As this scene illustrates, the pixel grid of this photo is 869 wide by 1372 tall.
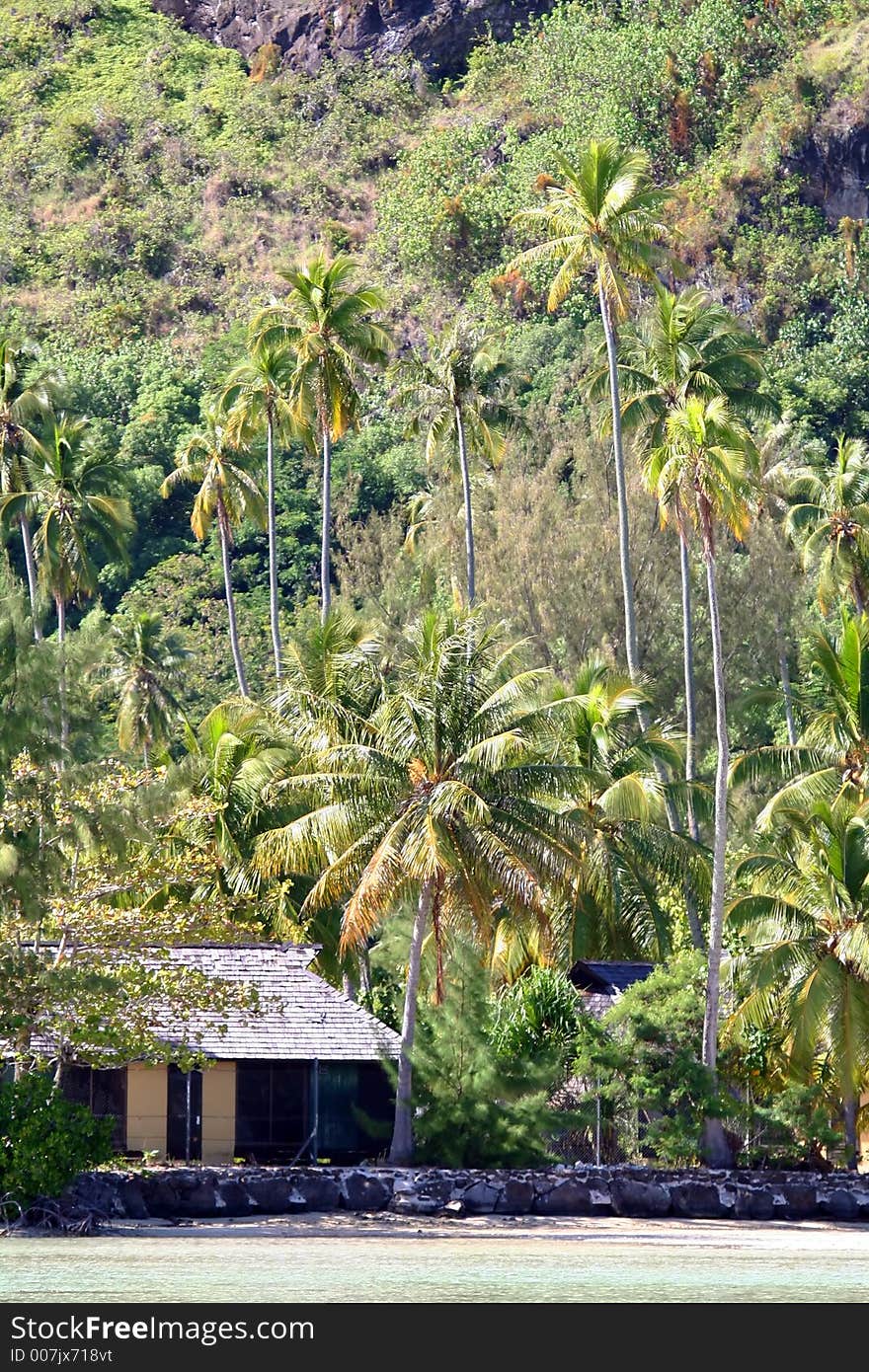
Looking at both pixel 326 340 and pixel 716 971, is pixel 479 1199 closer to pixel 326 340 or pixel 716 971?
pixel 716 971

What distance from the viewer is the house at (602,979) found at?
36.8m

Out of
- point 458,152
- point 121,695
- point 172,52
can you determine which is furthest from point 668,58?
point 121,695

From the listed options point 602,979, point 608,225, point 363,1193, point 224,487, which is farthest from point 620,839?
point 224,487

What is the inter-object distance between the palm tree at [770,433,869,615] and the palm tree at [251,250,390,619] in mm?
13492

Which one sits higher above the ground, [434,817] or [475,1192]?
[434,817]

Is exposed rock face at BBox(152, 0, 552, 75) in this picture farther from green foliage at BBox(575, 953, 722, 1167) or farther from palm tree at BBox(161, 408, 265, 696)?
green foliage at BBox(575, 953, 722, 1167)

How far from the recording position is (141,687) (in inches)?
2314

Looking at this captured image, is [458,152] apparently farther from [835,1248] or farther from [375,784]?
[835,1248]

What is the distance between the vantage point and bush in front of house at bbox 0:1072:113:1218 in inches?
1051

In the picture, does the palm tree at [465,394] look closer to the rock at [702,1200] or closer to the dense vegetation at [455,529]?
the dense vegetation at [455,529]

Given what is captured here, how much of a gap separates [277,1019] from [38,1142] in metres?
6.64

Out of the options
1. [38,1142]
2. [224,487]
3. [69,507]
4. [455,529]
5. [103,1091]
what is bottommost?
[38,1142]

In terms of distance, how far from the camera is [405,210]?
84188 mm

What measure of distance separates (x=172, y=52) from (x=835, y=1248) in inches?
3433
